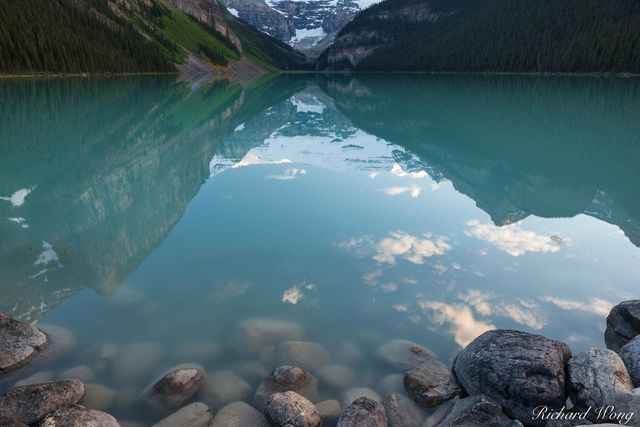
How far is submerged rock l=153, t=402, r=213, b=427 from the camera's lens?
28.3ft

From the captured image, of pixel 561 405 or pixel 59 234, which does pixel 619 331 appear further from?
pixel 59 234

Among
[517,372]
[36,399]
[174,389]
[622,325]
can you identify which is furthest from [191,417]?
[622,325]

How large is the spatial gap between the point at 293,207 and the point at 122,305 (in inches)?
430

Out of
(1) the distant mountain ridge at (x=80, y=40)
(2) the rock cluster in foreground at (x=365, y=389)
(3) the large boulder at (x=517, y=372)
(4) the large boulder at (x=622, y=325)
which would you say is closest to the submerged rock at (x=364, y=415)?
(2) the rock cluster in foreground at (x=365, y=389)

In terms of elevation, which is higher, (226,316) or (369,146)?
(369,146)

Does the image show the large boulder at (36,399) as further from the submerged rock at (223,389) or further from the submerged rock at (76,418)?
the submerged rock at (223,389)

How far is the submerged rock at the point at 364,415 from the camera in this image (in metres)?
8.28

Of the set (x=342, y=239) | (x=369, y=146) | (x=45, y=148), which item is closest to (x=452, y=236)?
(x=342, y=239)

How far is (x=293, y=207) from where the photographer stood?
2238 centimetres

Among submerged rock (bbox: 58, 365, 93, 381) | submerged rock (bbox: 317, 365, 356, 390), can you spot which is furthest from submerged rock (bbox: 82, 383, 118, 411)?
submerged rock (bbox: 317, 365, 356, 390)

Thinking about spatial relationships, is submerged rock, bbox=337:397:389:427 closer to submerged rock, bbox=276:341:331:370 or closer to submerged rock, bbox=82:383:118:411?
submerged rock, bbox=276:341:331:370

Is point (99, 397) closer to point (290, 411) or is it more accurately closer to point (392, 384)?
point (290, 411)

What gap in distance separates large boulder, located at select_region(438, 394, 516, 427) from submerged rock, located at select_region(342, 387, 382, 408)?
1.65 metres

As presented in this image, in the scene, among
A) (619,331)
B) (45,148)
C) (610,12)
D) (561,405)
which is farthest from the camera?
(610,12)
